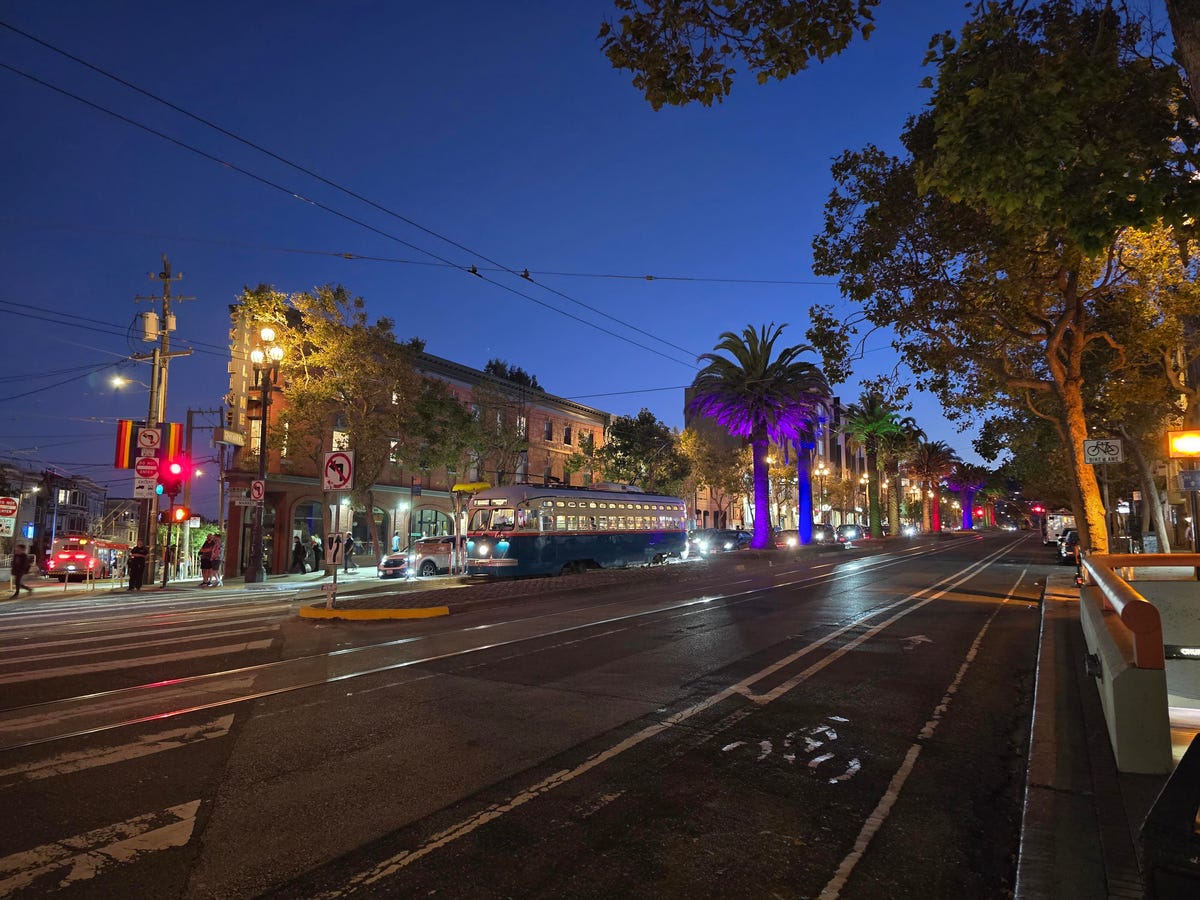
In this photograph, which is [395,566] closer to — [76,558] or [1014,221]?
[76,558]

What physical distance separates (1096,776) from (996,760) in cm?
94

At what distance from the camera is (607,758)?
5.70 meters

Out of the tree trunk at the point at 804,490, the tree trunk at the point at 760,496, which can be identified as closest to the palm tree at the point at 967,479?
the tree trunk at the point at 804,490

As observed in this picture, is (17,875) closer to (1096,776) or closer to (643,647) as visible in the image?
(1096,776)

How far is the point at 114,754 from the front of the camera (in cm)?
584

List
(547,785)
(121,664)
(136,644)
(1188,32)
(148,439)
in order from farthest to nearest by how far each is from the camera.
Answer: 1. (148,439)
2. (136,644)
3. (121,664)
4. (1188,32)
5. (547,785)

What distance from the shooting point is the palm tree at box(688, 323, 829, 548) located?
4316cm

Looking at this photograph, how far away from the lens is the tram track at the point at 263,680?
22.2 feet

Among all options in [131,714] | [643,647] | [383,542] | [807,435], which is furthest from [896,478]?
[131,714]

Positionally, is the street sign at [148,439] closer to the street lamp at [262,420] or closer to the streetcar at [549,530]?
the street lamp at [262,420]

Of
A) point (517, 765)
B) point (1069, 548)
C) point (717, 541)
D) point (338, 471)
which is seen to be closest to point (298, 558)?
point (338, 471)

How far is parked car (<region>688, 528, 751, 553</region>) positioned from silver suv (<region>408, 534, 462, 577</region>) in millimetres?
20524

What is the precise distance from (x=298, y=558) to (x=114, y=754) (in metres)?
31.0

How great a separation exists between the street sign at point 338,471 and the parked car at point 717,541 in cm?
3307
